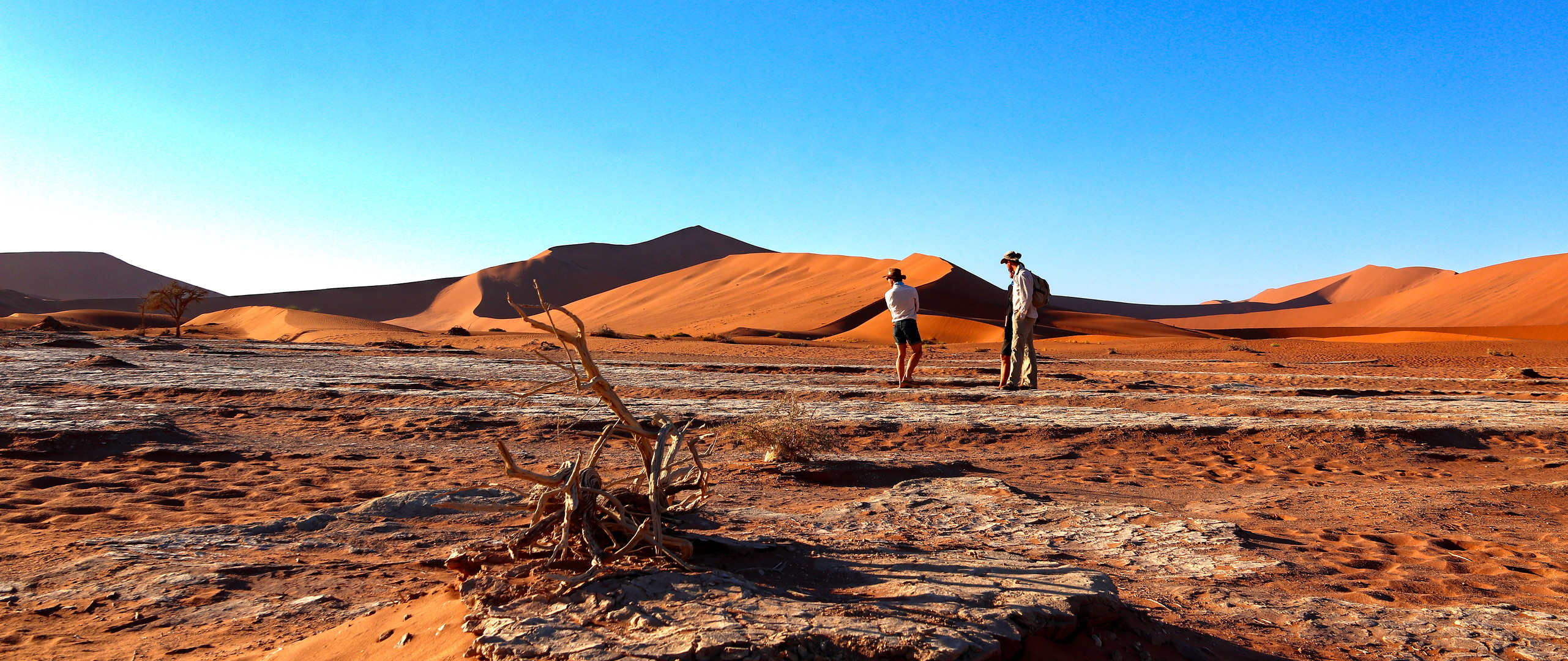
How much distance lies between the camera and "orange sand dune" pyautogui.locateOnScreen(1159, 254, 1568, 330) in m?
53.0

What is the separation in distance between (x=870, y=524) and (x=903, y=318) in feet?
23.3

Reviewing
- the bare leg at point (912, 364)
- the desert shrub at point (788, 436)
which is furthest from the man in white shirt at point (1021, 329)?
the desert shrub at point (788, 436)

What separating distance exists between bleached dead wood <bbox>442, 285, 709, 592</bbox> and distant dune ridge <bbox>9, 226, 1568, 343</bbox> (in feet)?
92.6

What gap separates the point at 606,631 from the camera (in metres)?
2.08

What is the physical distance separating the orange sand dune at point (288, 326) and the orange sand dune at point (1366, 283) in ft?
414

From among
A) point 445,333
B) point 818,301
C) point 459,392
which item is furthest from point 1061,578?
point 818,301

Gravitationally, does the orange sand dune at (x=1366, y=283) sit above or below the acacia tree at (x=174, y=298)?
above

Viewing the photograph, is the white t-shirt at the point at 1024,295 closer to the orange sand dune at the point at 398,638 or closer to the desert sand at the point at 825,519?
the desert sand at the point at 825,519

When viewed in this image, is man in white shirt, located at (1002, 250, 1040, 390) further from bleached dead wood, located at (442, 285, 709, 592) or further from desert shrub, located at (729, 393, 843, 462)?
bleached dead wood, located at (442, 285, 709, 592)

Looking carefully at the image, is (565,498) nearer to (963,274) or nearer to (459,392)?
(459,392)

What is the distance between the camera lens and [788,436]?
6.21 meters

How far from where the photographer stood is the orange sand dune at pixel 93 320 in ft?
115

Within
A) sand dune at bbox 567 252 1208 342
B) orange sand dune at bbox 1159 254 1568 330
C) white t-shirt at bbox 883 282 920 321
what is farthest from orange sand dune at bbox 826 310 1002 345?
orange sand dune at bbox 1159 254 1568 330

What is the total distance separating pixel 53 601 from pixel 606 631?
232cm
